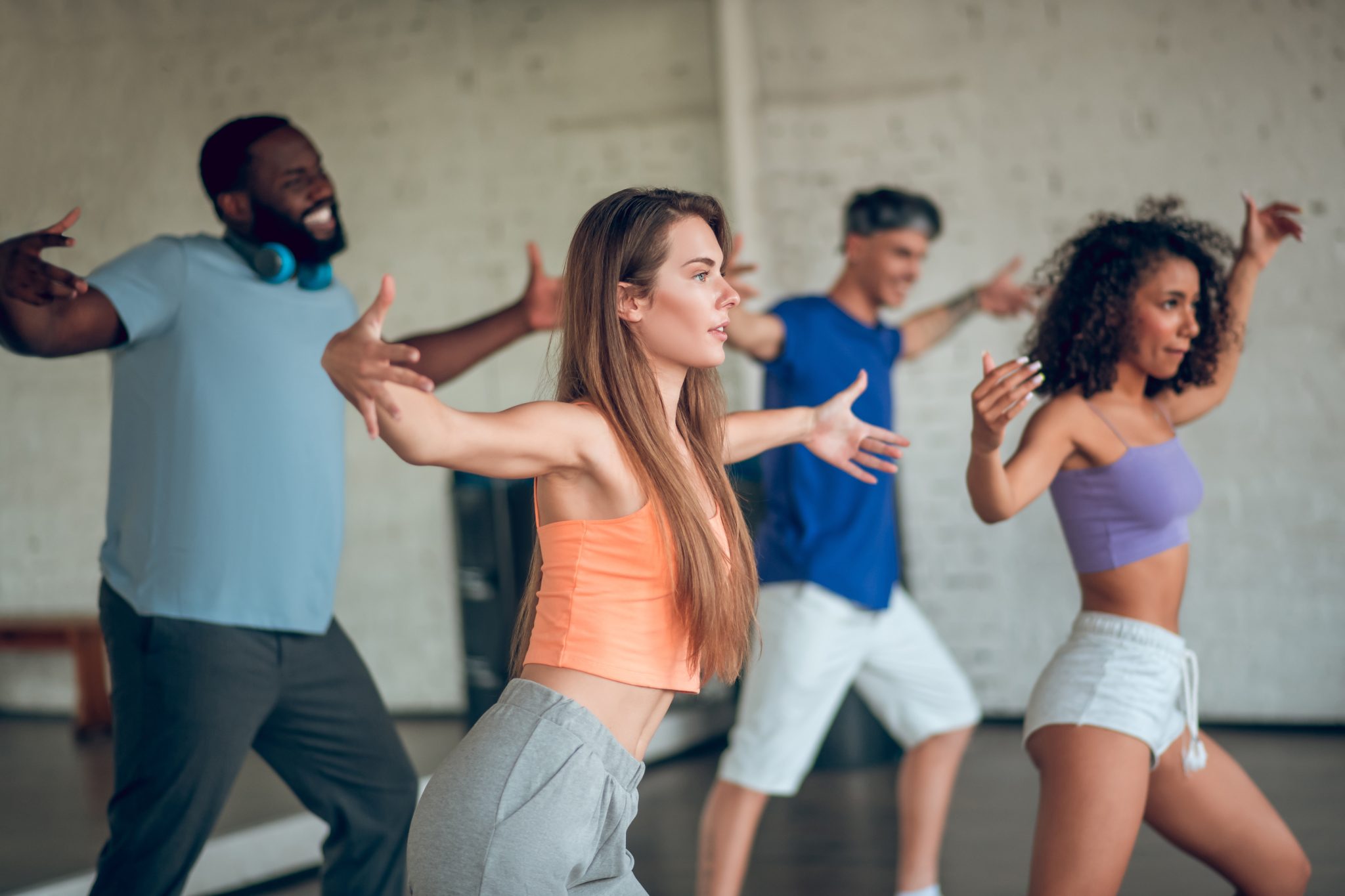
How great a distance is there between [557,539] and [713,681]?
3.62 m

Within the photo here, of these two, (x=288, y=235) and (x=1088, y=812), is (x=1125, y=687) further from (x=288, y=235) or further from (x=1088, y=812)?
(x=288, y=235)

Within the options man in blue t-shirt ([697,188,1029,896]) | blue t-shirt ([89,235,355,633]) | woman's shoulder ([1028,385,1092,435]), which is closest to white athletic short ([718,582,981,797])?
man in blue t-shirt ([697,188,1029,896])

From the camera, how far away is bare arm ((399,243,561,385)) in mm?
2490

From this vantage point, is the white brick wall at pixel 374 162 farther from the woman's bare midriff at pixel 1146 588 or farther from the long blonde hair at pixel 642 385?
the woman's bare midriff at pixel 1146 588

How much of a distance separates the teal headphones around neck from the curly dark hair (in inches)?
53.2

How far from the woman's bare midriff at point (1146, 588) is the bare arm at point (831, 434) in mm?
445

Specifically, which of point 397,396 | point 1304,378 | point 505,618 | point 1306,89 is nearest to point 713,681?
point 505,618

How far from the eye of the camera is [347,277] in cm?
484

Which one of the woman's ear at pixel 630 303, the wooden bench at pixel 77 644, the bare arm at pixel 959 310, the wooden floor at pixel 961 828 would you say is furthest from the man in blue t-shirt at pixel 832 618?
the wooden bench at pixel 77 644

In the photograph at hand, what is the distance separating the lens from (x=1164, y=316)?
2.21m

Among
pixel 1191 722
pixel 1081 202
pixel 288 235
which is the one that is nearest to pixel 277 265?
pixel 288 235

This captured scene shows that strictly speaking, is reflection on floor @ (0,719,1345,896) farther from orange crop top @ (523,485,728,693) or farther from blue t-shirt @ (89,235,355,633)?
orange crop top @ (523,485,728,693)

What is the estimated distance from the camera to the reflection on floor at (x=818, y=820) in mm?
3172

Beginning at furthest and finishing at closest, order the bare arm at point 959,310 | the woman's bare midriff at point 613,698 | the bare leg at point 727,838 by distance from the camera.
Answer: the bare arm at point 959,310, the bare leg at point 727,838, the woman's bare midriff at point 613,698
